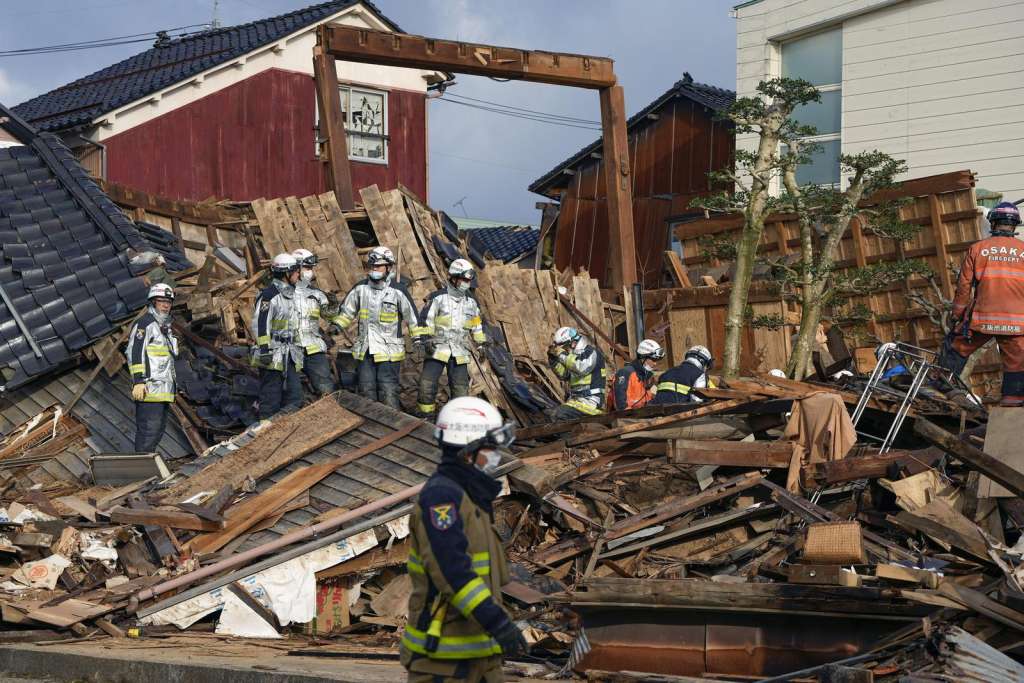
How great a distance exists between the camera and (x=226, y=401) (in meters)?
14.3

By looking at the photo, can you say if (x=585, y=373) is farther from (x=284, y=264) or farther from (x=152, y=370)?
(x=152, y=370)

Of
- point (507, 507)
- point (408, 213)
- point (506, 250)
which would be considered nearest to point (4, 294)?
point (408, 213)

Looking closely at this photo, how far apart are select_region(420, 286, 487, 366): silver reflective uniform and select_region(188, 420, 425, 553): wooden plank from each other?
2316mm

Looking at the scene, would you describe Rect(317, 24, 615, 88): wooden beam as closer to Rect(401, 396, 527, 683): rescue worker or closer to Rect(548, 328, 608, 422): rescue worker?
Rect(548, 328, 608, 422): rescue worker

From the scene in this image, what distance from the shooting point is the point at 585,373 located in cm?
1414

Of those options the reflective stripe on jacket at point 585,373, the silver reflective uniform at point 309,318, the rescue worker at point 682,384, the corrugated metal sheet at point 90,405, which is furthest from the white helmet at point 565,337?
the corrugated metal sheet at point 90,405

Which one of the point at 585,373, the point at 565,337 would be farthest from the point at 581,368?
the point at 565,337

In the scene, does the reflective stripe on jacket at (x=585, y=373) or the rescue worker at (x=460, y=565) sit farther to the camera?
the reflective stripe on jacket at (x=585, y=373)

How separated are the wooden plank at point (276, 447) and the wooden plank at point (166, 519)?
52 cm

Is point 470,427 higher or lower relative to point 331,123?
lower

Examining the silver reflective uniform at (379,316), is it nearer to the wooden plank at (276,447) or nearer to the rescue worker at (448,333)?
the rescue worker at (448,333)

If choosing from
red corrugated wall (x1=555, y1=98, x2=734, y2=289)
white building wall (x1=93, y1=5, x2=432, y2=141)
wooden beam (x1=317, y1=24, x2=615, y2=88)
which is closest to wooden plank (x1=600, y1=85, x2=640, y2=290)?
wooden beam (x1=317, y1=24, x2=615, y2=88)

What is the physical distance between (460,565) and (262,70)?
958 inches

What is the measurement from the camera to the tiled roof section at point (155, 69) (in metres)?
26.1
